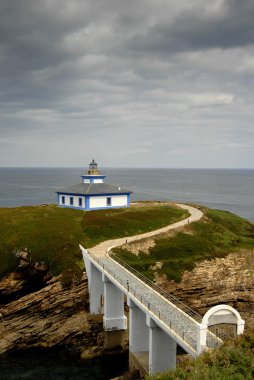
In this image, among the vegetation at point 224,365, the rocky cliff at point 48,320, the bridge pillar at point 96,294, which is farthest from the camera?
the bridge pillar at point 96,294

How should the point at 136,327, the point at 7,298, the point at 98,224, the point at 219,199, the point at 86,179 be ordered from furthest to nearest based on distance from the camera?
the point at 219,199
the point at 86,179
the point at 98,224
the point at 7,298
the point at 136,327

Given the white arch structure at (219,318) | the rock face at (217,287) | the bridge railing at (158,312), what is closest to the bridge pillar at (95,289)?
the bridge railing at (158,312)

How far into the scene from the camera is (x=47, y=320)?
45469mm

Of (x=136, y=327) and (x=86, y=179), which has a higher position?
(x=86, y=179)

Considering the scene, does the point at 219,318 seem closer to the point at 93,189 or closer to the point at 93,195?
the point at 93,195

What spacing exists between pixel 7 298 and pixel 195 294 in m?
22.9

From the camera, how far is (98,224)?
6169 cm

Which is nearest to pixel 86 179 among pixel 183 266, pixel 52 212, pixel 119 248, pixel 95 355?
pixel 52 212

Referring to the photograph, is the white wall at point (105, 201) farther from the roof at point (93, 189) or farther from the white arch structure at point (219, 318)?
the white arch structure at point (219, 318)

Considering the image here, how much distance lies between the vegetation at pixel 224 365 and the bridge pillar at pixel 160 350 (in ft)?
30.3

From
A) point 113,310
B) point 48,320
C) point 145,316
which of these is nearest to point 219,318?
point 145,316

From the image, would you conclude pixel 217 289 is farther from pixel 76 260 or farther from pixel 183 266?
pixel 76 260

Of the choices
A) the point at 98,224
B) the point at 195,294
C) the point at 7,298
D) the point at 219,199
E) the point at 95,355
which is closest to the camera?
the point at 95,355

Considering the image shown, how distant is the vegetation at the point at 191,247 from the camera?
52.0 metres
